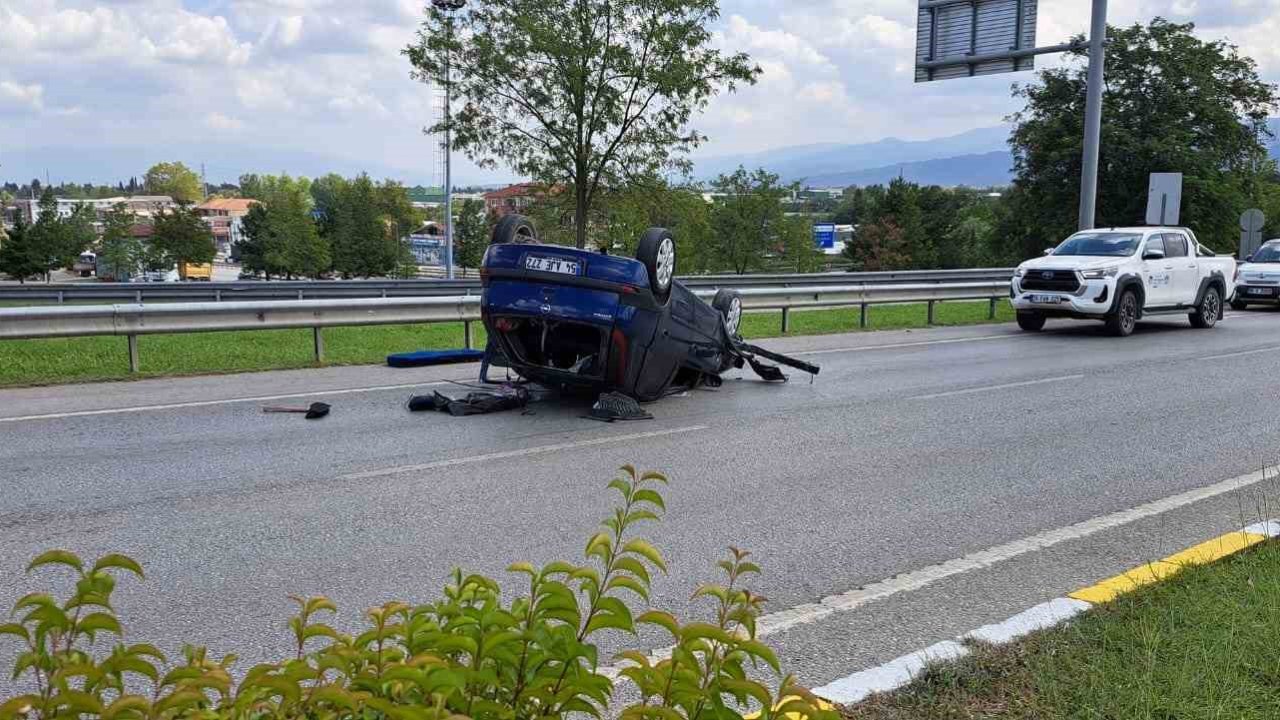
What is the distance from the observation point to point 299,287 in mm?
27484

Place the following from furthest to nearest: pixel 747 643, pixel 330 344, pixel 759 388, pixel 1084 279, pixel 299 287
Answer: pixel 299 287 < pixel 1084 279 < pixel 330 344 < pixel 759 388 < pixel 747 643

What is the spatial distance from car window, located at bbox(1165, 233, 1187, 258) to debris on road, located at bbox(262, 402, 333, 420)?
15838mm

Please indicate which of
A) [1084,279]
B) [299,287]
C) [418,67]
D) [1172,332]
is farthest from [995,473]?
[299,287]

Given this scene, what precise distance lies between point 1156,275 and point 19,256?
71.6m

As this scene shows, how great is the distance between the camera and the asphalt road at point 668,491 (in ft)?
16.0

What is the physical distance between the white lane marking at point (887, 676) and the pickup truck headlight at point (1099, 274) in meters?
15.0

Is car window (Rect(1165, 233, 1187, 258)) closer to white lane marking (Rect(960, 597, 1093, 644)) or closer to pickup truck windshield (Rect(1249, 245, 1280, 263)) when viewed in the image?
pickup truck windshield (Rect(1249, 245, 1280, 263))

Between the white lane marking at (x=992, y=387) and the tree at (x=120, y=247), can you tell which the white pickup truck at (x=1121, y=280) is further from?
the tree at (x=120, y=247)

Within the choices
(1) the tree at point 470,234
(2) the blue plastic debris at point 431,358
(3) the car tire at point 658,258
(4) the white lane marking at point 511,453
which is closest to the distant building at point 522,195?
(2) the blue plastic debris at point 431,358

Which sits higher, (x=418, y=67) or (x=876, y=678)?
(x=418, y=67)

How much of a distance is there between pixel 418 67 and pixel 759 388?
52.2 ft

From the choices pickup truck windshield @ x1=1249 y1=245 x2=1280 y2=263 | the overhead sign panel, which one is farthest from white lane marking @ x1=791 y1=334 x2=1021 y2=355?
pickup truck windshield @ x1=1249 y1=245 x2=1280 y2=263

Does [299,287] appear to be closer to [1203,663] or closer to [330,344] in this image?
[330,344]

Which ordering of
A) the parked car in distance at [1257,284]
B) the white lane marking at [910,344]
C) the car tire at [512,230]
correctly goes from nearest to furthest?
the car tire at [512,230] → the white lane marking at [910,344] → the parked car in distance at [1257,284]
